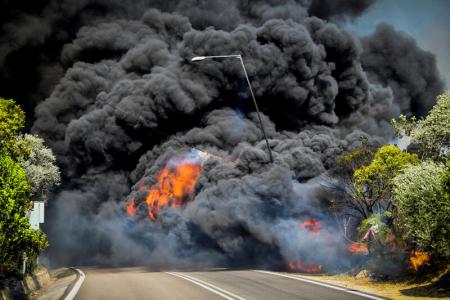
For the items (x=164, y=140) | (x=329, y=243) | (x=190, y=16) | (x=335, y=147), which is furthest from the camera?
(x=190, y=16)

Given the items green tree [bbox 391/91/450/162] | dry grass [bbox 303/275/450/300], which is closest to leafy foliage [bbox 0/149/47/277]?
dry grass [bbox 303/275/450/300]

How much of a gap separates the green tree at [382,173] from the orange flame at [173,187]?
1887 cm

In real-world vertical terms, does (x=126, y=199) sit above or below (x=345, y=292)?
above

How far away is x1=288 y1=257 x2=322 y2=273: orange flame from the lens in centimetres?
2851

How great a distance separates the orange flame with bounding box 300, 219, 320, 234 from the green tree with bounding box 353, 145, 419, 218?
733cm

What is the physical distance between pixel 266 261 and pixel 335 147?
33.8 feet

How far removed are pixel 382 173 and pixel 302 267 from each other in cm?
1036

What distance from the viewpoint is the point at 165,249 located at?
38562 mm

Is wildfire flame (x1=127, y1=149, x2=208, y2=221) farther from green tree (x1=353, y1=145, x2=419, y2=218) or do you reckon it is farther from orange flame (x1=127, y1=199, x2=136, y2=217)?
green tree (x1=353, y1=145, x2=419, y2=218)

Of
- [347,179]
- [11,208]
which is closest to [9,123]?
[11,208]

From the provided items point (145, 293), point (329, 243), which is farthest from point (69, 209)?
point (145, 293)

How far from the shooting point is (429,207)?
577 inches

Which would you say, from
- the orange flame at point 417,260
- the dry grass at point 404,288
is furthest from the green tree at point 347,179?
the dry grass at point 404,288

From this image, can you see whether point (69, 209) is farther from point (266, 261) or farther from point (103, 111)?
point (266, 261)
